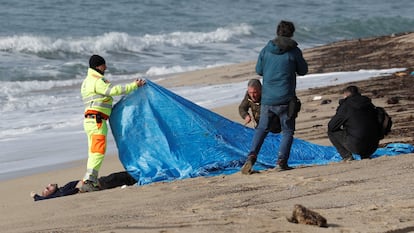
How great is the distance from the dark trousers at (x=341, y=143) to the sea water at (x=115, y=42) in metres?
3.44

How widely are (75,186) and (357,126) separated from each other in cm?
273

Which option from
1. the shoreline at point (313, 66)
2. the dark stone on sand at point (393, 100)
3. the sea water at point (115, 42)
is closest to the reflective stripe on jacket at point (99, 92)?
the sea water at point (115, 42)

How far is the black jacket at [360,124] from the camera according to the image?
8.74 m

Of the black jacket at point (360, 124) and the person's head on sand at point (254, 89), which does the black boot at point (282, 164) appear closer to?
the black jacket at point (360, 124)

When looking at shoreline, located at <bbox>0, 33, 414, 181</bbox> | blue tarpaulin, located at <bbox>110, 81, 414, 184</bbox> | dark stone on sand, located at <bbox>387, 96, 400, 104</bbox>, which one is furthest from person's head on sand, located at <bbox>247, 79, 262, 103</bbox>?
shoreline, located at <bbox>0, 33, 414, 181</bbox>

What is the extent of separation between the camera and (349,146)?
8812mm

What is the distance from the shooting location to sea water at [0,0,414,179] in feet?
45.0

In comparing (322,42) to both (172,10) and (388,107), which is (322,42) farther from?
(388,107)

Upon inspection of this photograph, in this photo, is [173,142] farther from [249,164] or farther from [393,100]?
[393,100]

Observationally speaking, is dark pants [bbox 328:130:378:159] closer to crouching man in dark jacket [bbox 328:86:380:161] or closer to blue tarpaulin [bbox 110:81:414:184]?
crouching man in dark jacket [bbox 328:86:380:161]

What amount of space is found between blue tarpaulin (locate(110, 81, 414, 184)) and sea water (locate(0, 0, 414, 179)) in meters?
2.22

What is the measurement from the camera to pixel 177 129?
360 inches

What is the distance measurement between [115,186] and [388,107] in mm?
4861

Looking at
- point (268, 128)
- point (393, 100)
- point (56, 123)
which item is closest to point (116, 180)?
point (268, 128)
